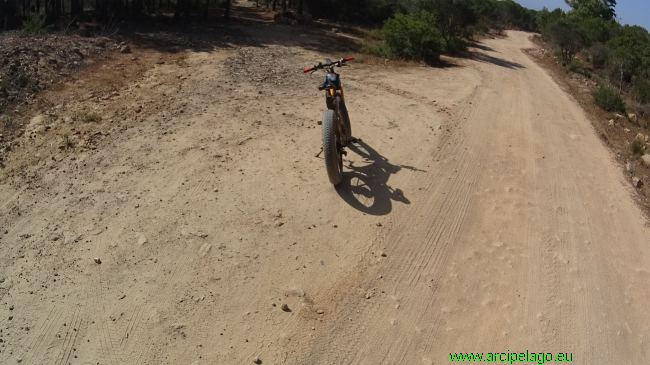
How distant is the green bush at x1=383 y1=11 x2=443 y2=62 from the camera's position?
558 inches

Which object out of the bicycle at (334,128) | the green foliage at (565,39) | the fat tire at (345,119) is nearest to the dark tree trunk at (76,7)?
the bicycle at (334,128)

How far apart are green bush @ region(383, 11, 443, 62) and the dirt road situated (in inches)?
231

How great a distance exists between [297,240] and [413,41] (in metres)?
10.4

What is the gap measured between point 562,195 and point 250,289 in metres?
4.45

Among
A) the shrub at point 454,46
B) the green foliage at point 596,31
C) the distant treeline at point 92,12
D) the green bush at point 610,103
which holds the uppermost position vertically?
the green foliage at point 596,31

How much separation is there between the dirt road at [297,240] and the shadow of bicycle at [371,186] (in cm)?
3

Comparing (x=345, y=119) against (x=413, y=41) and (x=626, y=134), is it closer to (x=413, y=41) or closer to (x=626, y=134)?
(x=626, y=134)

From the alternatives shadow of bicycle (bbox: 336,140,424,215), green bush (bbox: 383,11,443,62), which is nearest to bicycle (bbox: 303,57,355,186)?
shadow of bicycle (bbox: 336,140,424,215)

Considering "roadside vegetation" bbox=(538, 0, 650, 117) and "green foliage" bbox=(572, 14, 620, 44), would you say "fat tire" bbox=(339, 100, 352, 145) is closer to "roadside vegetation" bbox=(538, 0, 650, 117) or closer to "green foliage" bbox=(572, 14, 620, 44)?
"roadside vegetation" bbox=(538, 0, 650, 117)

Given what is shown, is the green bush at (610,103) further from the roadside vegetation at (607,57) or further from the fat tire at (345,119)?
the fat tire at (345,119)

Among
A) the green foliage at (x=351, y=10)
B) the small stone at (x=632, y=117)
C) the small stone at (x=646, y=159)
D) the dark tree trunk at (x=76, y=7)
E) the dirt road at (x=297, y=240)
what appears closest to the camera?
the dirt road at (x=297, y=240)

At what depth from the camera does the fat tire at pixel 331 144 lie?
5.41 m

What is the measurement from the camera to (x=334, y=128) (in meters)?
5.47

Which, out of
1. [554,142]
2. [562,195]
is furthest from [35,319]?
[554,142]
